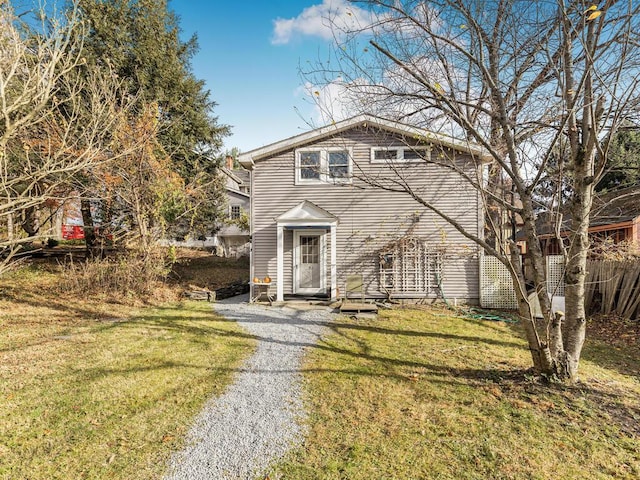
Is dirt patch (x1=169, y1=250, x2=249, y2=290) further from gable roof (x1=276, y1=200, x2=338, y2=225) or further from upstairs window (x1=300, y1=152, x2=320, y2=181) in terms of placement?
upstairs window (x1=300, y1=152, x2=320, y2=181)

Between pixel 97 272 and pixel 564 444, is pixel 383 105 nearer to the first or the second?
pixel 564 444

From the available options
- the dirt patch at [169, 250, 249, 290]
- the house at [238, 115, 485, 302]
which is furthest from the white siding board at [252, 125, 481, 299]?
the dirt patch at [169, 250, 249, 290]

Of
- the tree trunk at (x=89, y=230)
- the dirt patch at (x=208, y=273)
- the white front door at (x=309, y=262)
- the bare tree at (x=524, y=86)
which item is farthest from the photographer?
the tree trunk at (x=89, y=230)

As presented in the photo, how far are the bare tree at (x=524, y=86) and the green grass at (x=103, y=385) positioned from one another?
4082 mm

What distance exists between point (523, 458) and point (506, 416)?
73cm

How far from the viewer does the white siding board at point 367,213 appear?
408 inches

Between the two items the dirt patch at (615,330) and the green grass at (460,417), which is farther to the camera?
the dirt patch at (615,330)

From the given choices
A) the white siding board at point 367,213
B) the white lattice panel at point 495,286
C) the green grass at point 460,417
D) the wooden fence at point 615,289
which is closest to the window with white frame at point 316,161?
the white siding board at point 367,213

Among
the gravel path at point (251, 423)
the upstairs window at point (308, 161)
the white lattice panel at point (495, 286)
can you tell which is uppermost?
the upstairs window at point (308, 161)

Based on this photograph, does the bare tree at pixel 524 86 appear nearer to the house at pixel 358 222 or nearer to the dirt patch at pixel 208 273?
the house at pixel 358 222

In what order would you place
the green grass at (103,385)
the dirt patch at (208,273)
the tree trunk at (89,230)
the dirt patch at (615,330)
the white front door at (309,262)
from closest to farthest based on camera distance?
the green grass at (103,385) < the dirt patch at (615,330) < the white front door at (309,262) < the dirt patch at (208,273) < the tree trunk at (89,230)

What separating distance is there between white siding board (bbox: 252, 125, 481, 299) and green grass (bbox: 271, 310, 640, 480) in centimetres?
451

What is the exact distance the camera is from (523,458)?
298 cm

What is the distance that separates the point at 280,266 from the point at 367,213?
3351 mm
